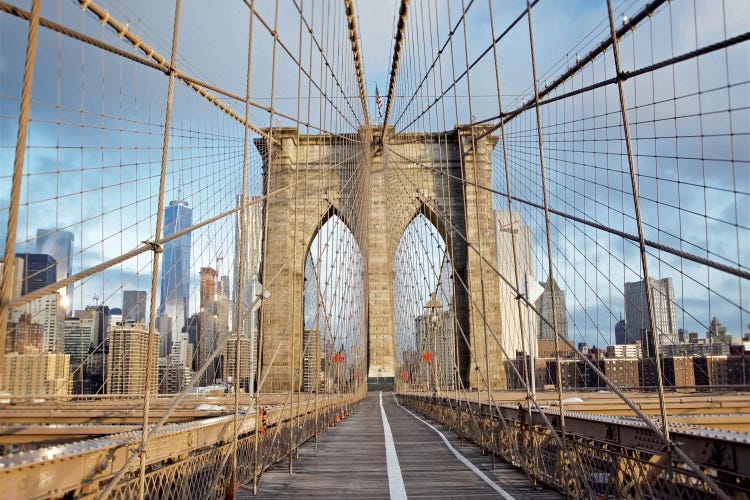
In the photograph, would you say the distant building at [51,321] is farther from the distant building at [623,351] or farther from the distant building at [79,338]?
the distant building at [623,351]

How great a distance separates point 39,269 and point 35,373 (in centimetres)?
113

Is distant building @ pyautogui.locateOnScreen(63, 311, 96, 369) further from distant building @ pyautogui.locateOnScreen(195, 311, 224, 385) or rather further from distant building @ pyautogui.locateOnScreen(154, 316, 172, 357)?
distant building @ pyautogui.locateOnScreen(195, 311, 224, 385)

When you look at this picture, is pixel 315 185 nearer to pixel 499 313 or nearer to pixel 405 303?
pixel 405 303

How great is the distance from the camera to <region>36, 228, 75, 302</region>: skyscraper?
728 cm

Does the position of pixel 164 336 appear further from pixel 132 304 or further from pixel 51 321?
pixel 51 321

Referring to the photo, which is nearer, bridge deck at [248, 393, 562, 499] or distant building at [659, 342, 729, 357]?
bridge deck at [248, 393, 562, 499]

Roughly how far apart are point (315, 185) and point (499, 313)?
10650 mm

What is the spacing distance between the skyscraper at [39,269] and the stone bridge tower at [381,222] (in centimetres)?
1689

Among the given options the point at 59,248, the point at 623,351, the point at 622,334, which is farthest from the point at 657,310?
the point at 59,248

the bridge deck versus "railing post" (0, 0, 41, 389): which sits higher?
"railing post" (0, 0, 41, 389)

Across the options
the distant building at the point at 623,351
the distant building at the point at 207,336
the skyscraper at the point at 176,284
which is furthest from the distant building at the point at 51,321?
the distant building at the point at 623,351

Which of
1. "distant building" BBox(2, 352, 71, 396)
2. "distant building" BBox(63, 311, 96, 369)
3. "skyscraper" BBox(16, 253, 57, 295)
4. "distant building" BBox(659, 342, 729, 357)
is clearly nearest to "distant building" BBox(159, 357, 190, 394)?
"distant building" BBox(63, 311, 96, 369)

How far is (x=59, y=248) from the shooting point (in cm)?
785

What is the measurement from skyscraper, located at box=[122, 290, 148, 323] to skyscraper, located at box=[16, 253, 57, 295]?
359cm
